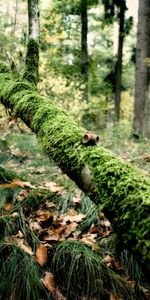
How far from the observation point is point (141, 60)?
→ 14633 millimetres

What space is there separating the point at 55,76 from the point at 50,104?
1255cm

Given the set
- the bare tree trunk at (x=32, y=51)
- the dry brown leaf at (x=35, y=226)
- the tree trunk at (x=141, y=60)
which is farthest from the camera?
the tree trunk at (x=141, y=60)

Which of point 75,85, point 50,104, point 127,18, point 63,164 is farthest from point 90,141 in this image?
point 127,18

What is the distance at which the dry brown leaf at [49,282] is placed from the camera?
3073mm

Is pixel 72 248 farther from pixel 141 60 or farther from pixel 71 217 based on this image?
pixel 141 60

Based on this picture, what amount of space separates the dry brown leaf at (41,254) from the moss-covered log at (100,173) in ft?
3.12

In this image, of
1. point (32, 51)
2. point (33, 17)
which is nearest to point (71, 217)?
point (32, 51)

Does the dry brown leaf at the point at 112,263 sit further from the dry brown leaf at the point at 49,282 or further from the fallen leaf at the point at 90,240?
the dry brown leaf at the point at 49,282

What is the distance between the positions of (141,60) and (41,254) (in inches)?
486

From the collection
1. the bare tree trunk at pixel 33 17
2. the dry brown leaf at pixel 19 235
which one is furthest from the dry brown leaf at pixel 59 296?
the bare tree trunk at pixel 33 17

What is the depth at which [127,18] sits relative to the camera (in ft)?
68.8

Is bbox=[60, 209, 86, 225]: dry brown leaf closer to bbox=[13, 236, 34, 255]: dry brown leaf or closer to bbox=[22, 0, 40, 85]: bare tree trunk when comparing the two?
bbox=[13, 236, 34, 255]: dry brown leaf

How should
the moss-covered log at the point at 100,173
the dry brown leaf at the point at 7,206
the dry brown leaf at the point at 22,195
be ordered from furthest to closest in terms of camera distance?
1. the dry brown leaf at the point at 22,195
2. the dry brown leaf at the point at 7,206
3. the moss-covered log at the point at 100,173

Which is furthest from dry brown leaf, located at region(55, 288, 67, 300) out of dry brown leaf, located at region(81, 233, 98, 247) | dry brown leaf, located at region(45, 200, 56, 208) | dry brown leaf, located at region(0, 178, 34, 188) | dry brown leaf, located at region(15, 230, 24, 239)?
dry brown leaf, located at region(0, 178, 34, 188)
